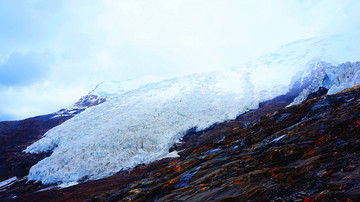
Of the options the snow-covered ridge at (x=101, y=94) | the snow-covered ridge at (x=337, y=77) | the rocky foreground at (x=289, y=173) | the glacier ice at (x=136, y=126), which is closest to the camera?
the rocky foreground at (x=289, y=173)

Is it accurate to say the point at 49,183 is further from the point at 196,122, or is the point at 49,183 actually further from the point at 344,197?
the point at 344,197

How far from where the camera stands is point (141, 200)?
9.25m

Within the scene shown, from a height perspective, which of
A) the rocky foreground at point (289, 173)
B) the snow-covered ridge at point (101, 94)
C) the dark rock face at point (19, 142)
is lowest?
the rocky foreground at point (289, 173)

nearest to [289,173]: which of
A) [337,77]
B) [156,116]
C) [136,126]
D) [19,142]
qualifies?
[337,77]

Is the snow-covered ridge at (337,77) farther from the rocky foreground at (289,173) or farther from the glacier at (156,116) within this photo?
the rocky foreground at (289,173)

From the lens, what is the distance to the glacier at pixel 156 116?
1308 inches

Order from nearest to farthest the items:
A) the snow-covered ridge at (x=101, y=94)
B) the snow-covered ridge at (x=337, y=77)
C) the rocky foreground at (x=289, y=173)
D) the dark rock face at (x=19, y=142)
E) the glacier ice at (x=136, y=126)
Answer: the rocky foreground at (x=289, y=173)
the snow-covered ridge at (x=337, y=77)
the glacier ice at (x=136, y=126)
the dark rock face at (x=19, y=142)
the snow-covered ridge at (x=101, y=94)

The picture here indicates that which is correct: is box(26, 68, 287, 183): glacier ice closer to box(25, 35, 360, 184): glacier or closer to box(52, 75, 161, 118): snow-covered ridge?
box(25, 35, 360, 184): glacier

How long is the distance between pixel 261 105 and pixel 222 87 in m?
14.7

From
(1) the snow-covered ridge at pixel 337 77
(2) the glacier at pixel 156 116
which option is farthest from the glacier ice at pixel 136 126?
(1) the snow-covered ridge at pixel 337 77

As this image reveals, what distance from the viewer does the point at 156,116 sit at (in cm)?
4650

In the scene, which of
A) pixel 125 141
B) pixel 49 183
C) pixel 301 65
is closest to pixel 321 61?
pixel 301 65

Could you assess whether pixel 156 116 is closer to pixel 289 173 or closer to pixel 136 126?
pixel 136 126

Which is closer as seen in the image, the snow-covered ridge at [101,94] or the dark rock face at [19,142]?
the dark rock face at [19,142]
